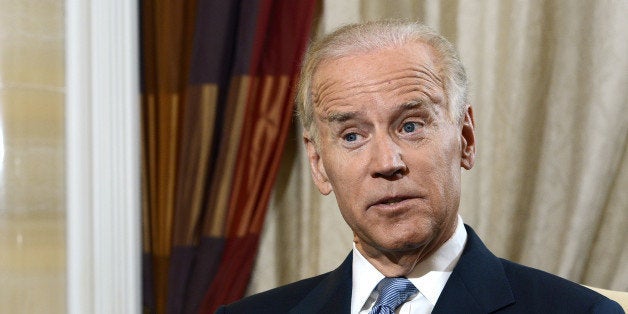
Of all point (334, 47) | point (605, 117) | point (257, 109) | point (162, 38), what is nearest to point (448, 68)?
point (334, 47)

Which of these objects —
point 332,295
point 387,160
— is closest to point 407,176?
Result: point 387,160

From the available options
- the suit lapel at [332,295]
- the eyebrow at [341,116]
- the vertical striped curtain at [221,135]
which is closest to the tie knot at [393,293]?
the suit lapel at [332,295]

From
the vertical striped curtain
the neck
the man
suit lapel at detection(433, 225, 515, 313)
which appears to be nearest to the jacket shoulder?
the man

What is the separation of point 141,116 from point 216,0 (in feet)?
1.69

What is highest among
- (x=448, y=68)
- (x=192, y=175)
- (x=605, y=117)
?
(x=448, y=68)

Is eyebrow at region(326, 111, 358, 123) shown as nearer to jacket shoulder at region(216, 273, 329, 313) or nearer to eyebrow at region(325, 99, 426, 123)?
eyebrow at region(325, 99, 426, 123)

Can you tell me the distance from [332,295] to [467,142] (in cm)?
42

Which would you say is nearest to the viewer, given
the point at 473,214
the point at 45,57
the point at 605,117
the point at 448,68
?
the point at 448,68

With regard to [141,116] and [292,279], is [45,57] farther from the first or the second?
[292,279]

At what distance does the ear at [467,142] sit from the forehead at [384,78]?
0.32ft

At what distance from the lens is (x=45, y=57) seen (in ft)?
10.7

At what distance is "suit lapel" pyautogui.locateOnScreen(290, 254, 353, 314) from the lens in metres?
1.91

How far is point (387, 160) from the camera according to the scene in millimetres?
1705

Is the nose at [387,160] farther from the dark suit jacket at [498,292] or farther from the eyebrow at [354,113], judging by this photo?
the dark suit jacket at [498,292]
